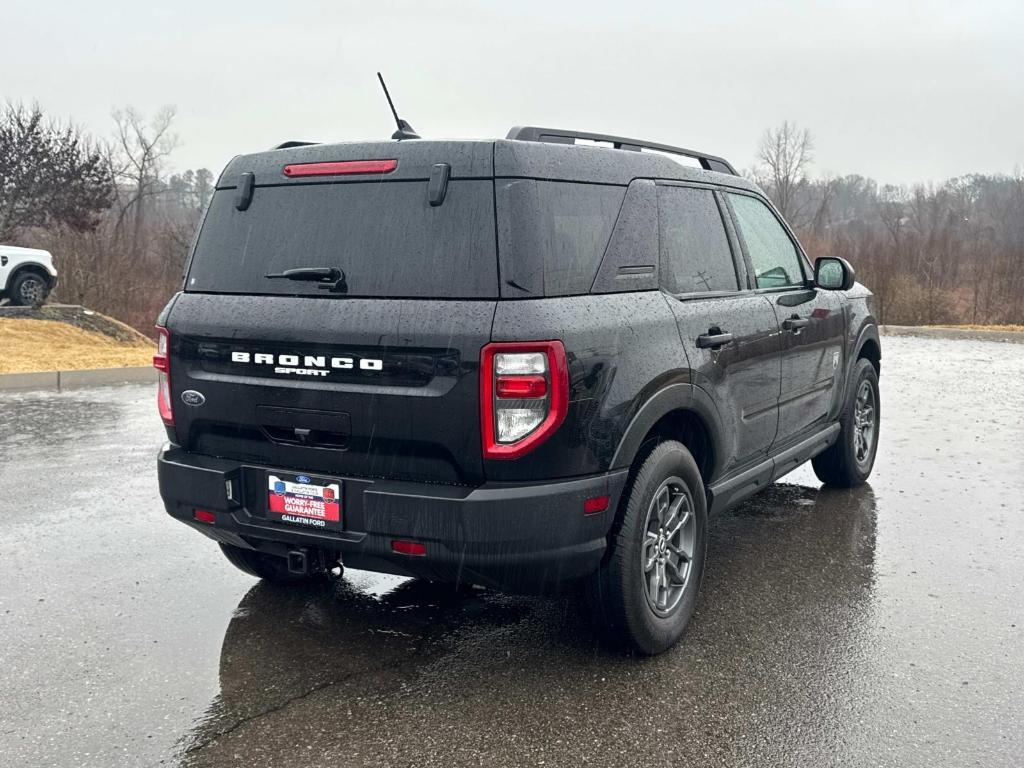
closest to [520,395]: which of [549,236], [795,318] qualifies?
[549,236]

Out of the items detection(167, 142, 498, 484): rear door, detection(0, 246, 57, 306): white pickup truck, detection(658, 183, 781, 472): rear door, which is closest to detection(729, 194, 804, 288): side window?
detection(658, 183, 781, 472): rear door

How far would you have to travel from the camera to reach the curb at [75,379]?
11.8 meters

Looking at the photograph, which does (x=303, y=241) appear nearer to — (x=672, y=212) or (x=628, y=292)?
(x=628, y=292)

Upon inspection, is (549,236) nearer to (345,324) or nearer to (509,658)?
(345,324)

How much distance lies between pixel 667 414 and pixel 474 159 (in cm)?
132

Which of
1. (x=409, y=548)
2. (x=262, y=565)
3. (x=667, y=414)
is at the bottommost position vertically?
(x=262, y=565)

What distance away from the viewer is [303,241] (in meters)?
3.69

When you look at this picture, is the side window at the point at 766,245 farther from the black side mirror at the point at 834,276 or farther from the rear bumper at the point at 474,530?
the rear bumper at the point at 474,530

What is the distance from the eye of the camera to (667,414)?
3.93 metres

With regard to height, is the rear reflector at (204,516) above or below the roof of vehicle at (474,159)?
below

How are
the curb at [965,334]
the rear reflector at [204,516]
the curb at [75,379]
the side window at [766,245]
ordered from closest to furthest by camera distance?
1. the rear reflector at [204,516]
2. the side window at [766,245]
3. the curb at [75,379]
4. the curb at [965,334]

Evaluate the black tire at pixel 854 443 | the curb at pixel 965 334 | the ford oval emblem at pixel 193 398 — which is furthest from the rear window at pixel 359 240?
the curb at pixel 965 334

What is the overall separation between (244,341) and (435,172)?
980 millimetres

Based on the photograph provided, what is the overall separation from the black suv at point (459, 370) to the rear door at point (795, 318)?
787mm
